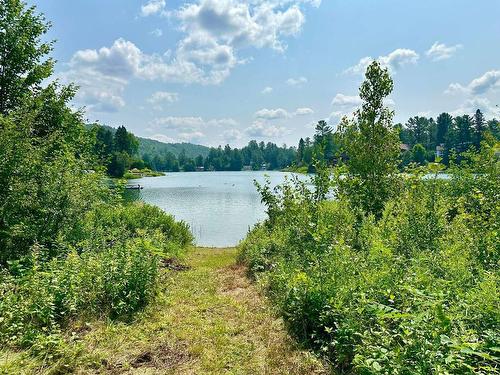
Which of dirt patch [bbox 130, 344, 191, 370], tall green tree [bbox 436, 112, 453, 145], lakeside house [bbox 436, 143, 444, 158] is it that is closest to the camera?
dirt patch [bbox 130, 344, 191, 370]

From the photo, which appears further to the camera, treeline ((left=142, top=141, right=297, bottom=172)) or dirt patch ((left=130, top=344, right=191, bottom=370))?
treeline ((left=142, top=141, right=297, bottom=172))

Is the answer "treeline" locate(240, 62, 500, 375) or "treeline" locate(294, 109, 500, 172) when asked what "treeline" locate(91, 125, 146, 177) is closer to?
"treeline" locate(294, 109, 500, 172)

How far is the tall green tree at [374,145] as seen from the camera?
9.97 metres

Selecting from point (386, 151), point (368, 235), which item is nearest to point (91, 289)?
point (368, 235)

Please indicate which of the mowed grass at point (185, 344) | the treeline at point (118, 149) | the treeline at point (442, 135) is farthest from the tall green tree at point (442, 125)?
the mowed grass at point (185, 344)

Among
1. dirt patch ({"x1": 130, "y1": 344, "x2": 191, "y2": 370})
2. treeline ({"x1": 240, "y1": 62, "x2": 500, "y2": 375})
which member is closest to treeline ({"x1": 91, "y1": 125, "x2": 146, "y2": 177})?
treeline ({"x1": 240, "y1": 62, "x2": 500, "y2": 375})

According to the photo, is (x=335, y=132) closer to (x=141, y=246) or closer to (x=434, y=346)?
(x=141, y=246)

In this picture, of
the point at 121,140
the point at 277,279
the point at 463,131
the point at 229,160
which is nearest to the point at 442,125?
the point at 463,131

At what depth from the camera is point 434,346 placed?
2.46 metres

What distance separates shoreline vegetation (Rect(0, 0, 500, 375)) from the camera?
319 centimetres

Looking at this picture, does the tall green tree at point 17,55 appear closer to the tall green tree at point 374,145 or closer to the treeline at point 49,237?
the treeline at point 49,237

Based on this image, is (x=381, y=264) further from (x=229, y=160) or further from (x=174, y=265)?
(x=229, y=160)

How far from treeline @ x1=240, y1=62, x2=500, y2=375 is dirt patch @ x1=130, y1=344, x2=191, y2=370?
5.14 feet

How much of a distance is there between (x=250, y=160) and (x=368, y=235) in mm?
170753
